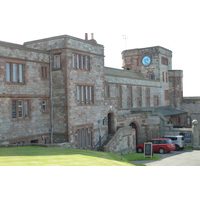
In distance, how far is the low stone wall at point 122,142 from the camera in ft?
91.7

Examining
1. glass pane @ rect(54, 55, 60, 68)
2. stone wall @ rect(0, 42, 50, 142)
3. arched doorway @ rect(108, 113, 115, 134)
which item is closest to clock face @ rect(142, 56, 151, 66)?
arched doorway @ rect(108, 113, 115, 134)

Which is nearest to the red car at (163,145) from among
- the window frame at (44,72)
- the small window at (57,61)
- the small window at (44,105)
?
the small window at (44,105)

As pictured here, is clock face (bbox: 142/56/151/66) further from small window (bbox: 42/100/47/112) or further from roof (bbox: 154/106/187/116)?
small window (bbox: 42/100/47/112)

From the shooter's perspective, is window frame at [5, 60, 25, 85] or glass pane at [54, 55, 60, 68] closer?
window frame at [5, 60, 25, 85]

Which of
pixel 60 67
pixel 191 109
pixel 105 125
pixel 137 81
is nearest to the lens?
pixel 60 67

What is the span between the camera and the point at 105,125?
29.3m

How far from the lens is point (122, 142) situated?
30.0 m

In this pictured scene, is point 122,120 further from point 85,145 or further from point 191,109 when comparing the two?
point 191,109

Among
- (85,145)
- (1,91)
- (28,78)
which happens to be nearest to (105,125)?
(85,145)

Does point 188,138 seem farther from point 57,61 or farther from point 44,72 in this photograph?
point 44,72

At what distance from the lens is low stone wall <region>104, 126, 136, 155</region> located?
91.7 ft

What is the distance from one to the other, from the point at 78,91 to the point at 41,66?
159 inches

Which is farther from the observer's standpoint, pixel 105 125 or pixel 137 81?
pixel 137 81

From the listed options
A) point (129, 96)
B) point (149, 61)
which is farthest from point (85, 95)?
point (149, 61)
